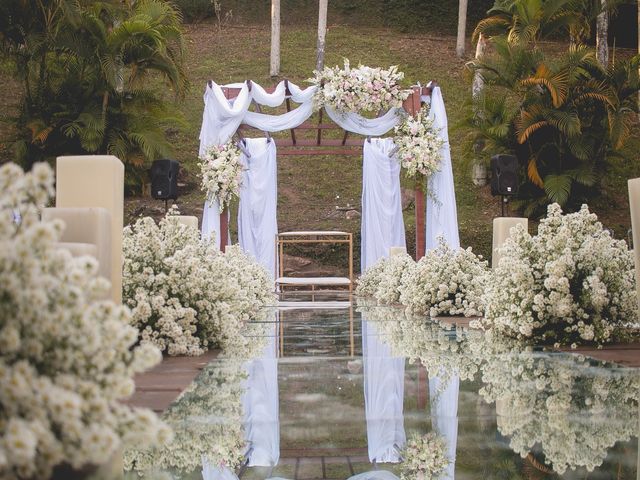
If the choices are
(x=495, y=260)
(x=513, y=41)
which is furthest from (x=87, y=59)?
(x=495, y=260)

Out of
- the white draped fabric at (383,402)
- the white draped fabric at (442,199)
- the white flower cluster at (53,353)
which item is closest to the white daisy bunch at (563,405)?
the white draped fabric at (383,402)

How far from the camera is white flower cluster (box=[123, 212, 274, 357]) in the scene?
430 cm

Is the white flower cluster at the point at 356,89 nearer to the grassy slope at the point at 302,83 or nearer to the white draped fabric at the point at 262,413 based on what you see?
the grassy slope at the point at 302,83

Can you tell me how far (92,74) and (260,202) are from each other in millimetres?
4888

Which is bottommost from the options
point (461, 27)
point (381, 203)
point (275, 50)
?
point (381, 203)

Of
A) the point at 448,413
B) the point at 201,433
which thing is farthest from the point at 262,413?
the point at 448,413

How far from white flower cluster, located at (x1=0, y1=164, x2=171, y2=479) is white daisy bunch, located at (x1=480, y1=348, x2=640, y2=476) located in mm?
1093

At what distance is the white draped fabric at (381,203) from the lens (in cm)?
1319

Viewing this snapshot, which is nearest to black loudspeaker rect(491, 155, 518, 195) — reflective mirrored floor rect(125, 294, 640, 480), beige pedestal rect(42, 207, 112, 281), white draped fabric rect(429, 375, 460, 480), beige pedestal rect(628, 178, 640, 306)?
reflective mirrored floor rect(125, 294, 640, 480)

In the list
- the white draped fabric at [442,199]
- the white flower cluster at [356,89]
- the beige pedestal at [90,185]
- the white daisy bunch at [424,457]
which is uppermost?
the white flower cluster at [356,89]

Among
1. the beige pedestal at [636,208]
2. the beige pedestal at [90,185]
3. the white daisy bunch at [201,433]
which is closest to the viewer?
the white daisy bunch at [201,433]

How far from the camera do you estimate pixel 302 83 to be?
21.8m

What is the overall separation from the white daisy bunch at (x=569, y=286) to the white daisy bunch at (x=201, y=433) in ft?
7.01

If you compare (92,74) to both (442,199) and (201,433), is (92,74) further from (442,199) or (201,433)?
(201,433)
